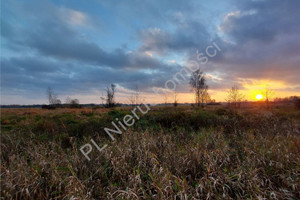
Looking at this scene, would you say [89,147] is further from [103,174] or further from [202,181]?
[202,181]

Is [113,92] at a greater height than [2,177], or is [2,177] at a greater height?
[113,92]

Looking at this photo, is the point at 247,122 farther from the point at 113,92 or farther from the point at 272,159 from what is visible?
the point at 113,92

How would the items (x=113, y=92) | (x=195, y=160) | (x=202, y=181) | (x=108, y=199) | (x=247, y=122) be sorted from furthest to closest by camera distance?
(x=113, y=92) → (x=247, y=122) → (x=195, y=160) → (x=202, y=181) → (x=108, y=199)

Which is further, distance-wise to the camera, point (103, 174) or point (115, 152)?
point (115, 152)

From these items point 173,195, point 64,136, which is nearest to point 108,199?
point 173,195

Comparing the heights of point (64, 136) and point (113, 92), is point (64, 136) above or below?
below

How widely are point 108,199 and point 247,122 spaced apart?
26.2 ft

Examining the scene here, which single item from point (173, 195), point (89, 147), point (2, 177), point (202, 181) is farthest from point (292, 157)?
point (2, 177)

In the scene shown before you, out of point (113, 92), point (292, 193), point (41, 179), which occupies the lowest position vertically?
point (292, 193)

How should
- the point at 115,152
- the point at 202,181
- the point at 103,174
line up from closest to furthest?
1. the point at 202,181
2. the point at 103,174
3. the point at 115,152

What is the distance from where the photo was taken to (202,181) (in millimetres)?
3057

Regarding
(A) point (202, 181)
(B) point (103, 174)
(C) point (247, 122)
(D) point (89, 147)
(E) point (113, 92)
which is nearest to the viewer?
(A) point (202, 181)

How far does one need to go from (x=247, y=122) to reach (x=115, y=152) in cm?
714

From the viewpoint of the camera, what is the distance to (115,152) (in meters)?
4.44
